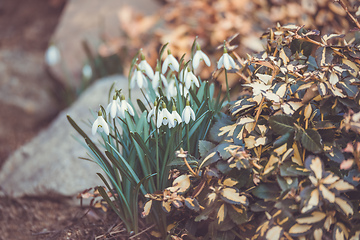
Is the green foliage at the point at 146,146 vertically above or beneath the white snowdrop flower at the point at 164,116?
beneath

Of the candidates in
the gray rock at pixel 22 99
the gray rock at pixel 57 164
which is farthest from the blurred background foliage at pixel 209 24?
the gray rock at pixel 22 99

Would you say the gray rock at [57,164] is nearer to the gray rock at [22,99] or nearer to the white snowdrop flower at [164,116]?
the gray rock at [22,99]

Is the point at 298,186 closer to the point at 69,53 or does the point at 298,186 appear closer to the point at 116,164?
the point at 116,164

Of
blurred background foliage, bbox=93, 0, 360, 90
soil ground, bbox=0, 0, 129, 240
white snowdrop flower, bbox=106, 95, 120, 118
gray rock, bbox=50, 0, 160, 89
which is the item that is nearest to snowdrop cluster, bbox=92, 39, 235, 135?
white snowdrop flower, bbox=106, 95, 120, 118

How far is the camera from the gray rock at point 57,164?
2.42 meters

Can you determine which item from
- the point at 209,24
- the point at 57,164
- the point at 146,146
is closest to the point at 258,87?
the point at 146,146

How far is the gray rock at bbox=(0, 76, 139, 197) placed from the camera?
242 cm

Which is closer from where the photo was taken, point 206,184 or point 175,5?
point 206,184

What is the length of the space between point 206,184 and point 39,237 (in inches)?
41.4

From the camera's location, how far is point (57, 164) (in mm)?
2586

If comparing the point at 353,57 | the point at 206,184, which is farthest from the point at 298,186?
the point at 353,57

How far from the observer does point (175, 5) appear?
3.89 meters

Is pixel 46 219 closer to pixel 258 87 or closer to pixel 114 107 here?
pixel 114 107

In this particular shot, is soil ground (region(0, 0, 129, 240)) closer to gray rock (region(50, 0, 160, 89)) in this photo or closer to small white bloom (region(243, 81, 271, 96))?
gray rock (region(50, 0, 160, 89))
